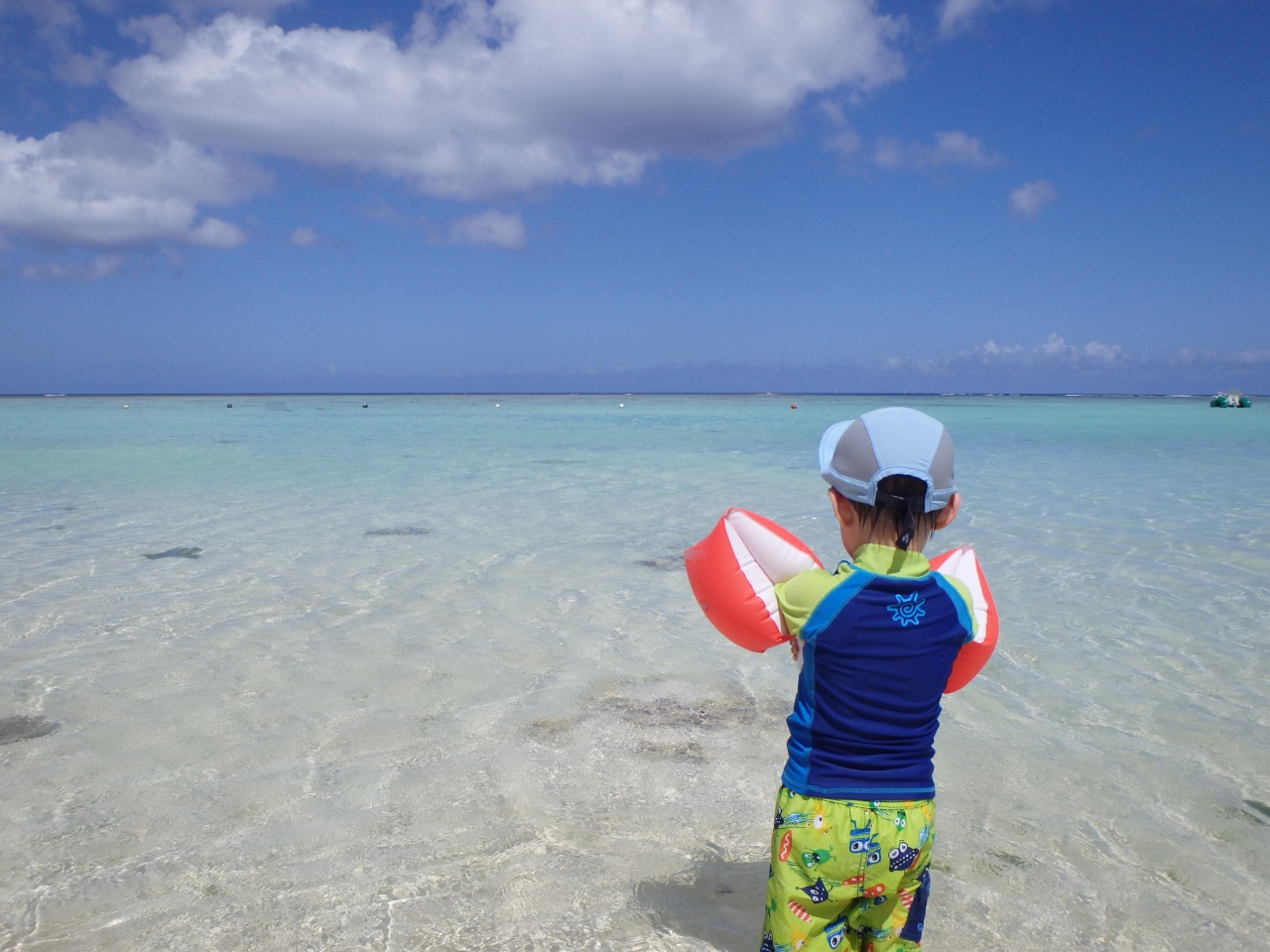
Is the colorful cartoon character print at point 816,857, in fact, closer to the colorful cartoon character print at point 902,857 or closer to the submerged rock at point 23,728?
the colorful cartoon character print at point 902,857

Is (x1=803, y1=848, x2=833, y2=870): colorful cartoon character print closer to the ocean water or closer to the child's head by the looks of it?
the child's head

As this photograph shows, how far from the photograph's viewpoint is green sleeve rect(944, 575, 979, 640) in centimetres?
187

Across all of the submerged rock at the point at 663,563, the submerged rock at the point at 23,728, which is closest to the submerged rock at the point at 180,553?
the submerged rock at the point at 23,728

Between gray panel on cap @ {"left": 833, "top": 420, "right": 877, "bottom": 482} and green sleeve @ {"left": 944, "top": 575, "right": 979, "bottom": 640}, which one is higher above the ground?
gray panel on cap @ {"left": 833, "top": 420, "right": 877, "bottom": 482}

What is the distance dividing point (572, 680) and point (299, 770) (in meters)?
1.53

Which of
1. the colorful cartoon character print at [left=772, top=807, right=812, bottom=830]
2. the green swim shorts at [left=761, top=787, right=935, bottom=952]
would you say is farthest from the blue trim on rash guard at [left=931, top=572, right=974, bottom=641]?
the colorful cartoon character print at [left=772, top=807, right=812, bottom=830]

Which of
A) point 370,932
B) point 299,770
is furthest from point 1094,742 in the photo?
point 299,770

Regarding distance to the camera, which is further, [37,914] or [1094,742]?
[1094,742]

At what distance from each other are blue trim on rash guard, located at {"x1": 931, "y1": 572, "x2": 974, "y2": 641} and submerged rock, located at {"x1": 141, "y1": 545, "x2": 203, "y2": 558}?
7.46 meters

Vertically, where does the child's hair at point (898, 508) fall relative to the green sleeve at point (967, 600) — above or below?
above

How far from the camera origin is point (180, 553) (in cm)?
774

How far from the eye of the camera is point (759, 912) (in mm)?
2615

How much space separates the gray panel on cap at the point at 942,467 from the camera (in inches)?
68.2

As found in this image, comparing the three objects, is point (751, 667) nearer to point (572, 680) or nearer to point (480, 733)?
point (572, 680)
